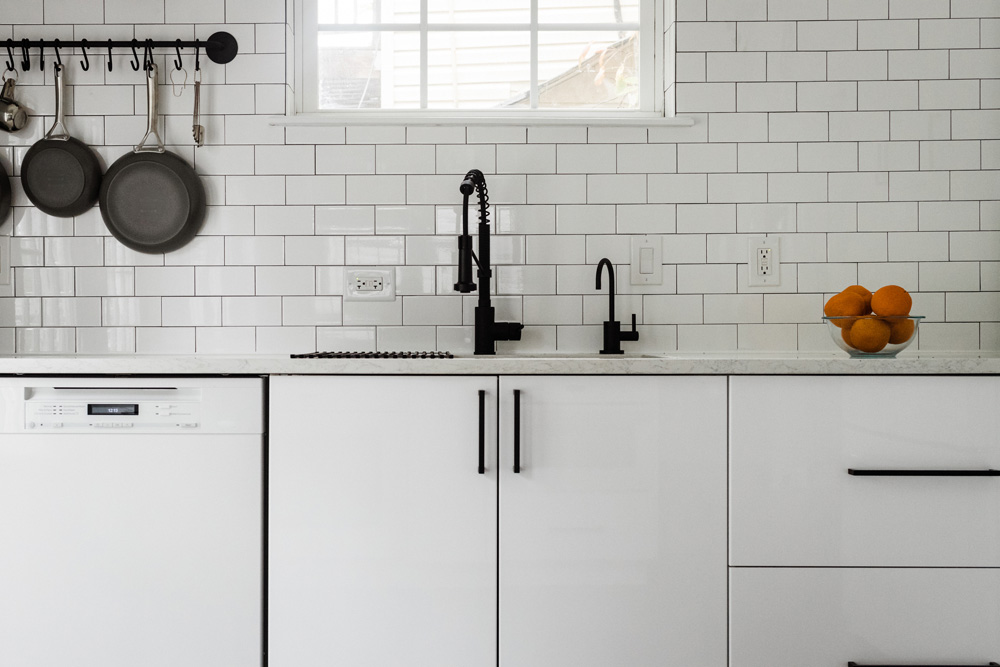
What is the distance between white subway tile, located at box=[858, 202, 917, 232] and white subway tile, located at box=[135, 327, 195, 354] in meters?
2.04

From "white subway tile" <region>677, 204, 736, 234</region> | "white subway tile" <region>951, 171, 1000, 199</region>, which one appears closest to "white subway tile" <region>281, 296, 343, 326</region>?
"white subway tile" <region>677, 204, 736, 234</region>

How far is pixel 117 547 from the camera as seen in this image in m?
1.41

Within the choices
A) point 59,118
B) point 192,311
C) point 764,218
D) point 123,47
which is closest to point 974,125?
point 764,218

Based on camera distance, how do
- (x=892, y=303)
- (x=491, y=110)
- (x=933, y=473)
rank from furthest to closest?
(x=491, y=110) → (x=892, y=303) → (x=933, y=473)

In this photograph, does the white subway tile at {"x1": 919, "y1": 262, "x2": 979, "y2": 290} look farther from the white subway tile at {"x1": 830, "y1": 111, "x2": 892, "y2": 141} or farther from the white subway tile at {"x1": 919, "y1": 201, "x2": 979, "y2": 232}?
the white subway tile at {"x1": 830, "y1": 111, "x2": 892, "y2": 141}

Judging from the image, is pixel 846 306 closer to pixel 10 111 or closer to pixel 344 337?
pixel 344 337

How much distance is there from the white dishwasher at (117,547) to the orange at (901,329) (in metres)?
1.55

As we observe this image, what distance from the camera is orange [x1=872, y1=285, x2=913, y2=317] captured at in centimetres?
157

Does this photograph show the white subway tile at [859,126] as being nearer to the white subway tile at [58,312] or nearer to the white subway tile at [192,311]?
the white subway tile at [192,311]

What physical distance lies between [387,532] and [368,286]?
0.80 metres

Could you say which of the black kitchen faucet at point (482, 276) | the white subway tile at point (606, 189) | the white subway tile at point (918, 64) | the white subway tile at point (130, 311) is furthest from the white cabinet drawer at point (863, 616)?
the white subway tile at point (130, 311)

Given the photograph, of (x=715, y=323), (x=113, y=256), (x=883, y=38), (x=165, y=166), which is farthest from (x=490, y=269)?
(x=883, y=38)

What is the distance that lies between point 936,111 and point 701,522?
148 centimetres

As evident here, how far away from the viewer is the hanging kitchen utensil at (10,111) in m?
1.90
